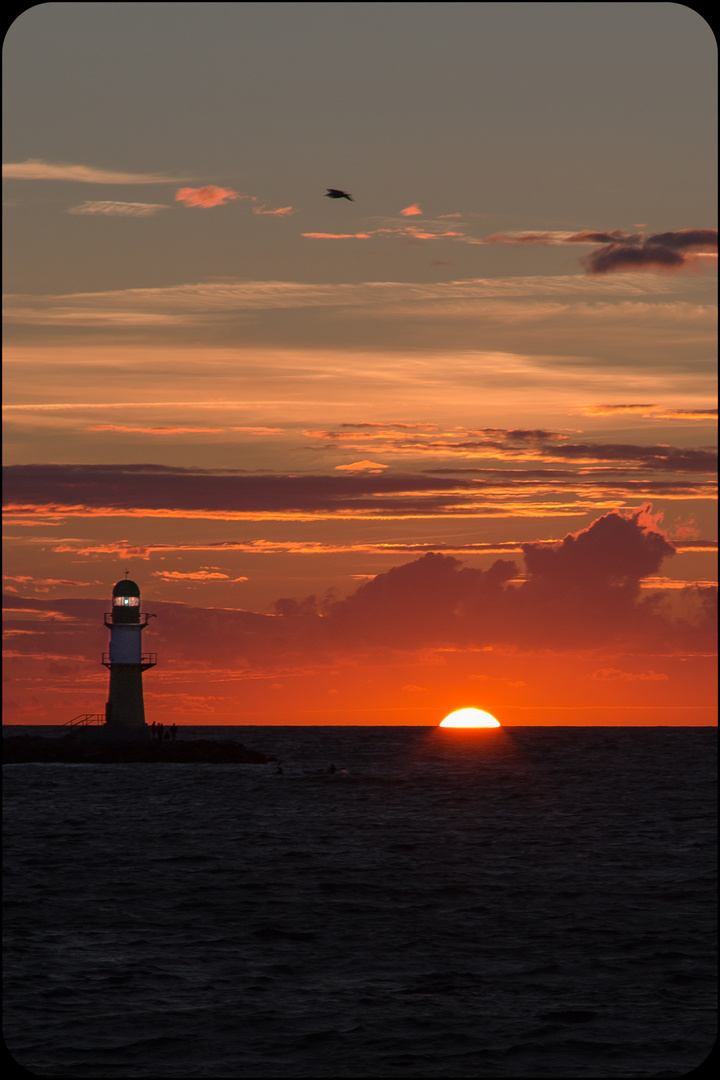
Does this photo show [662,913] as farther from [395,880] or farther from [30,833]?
[30,833]

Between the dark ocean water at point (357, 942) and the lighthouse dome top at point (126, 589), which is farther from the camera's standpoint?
the lighthouse dome top at point (126, 589)

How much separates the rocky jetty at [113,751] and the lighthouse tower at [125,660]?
261cm

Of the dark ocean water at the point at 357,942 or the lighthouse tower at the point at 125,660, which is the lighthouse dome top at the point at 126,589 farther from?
the dark ocean water at the point at 357,942

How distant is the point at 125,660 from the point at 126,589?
5.75 meters

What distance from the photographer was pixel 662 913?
43625 millimetres

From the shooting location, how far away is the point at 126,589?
94.6 m

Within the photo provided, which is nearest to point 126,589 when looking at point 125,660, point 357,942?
point 125,660

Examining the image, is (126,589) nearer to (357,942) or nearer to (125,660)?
(125,660)

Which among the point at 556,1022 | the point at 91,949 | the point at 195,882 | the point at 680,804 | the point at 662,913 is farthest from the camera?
the point at 680,804

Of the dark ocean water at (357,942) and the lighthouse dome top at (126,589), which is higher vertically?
the lighthouse dome top at (126,589)

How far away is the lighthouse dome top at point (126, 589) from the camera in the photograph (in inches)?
3718

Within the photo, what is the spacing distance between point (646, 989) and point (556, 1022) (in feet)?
13.1

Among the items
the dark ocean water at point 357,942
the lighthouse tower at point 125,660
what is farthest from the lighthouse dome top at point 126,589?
the dark ocean water at point 357,942

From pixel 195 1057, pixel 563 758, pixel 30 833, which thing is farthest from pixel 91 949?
pixel 563 758
